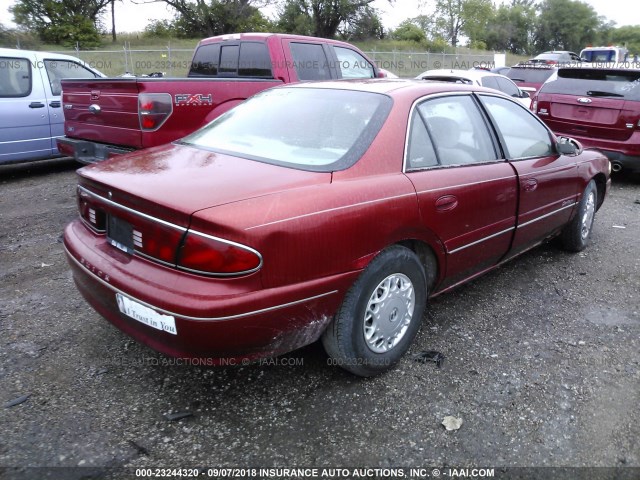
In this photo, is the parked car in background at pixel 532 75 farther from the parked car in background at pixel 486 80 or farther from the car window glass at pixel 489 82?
the car window glass at pixel 489 82

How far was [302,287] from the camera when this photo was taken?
2.28 metres

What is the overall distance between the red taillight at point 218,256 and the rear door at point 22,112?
596 cm

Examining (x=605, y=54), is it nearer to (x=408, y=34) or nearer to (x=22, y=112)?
(x=408, y=34)

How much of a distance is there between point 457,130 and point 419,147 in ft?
1.64

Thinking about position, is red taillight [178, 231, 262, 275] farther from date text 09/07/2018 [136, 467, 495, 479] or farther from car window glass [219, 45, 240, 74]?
car window glass [219, 45, 240, 74]

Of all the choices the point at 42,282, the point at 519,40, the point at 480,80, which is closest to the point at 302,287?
the point at 42,282

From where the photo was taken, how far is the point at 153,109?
16.7 ft

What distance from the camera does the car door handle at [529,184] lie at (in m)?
3.60

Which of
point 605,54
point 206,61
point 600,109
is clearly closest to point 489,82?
point 600,109

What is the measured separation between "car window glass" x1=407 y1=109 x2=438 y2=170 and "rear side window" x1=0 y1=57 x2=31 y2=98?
619 cm

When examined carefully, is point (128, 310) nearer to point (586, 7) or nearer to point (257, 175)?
point (257, 175)

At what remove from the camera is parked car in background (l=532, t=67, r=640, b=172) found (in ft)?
22.4

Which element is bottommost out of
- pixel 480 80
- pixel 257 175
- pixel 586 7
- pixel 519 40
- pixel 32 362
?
pixel 32 362

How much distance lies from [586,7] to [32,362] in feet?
300
